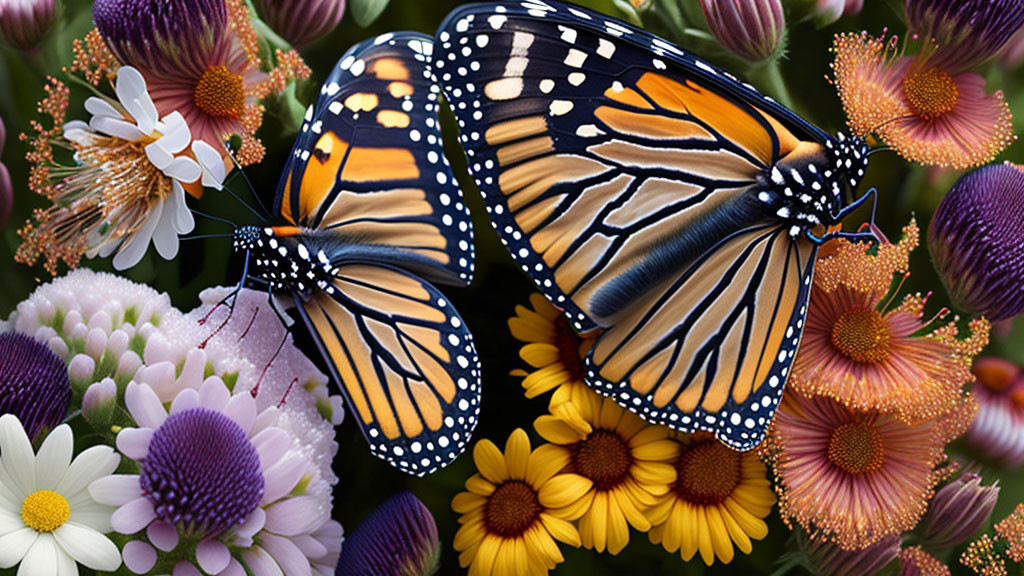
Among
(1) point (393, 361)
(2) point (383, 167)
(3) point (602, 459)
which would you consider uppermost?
(2) point (383, 167)

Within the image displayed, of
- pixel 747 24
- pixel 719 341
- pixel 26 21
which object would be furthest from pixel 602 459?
pixel 26 21

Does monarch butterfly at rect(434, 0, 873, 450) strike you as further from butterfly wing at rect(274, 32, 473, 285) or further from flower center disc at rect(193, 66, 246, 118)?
flower center disc at rect(193, 66, 246, 118)

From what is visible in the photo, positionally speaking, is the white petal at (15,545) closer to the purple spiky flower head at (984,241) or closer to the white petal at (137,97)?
the white petal at (137,97)

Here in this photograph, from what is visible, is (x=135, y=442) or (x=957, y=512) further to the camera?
(x=957, y=512)

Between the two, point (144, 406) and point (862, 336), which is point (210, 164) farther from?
point (862, 336)

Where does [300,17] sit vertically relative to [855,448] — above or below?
above

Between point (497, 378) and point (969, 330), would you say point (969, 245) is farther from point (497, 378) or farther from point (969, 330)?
point (497, 378)

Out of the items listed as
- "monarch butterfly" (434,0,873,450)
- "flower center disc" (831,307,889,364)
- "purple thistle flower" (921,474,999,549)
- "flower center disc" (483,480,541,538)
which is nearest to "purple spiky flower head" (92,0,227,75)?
"monarch butterfly" (434,0,873,450)
